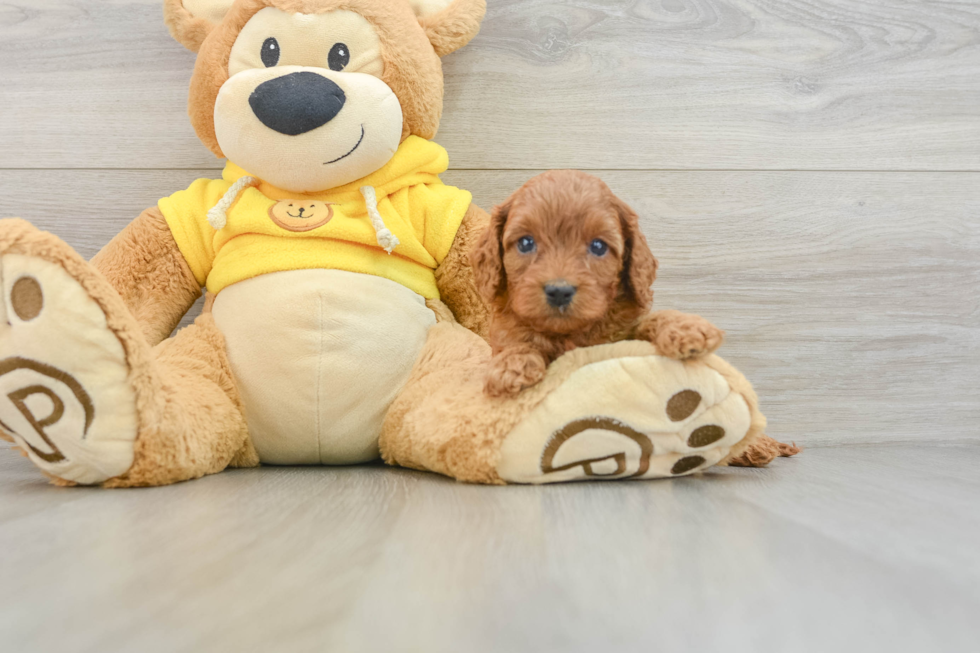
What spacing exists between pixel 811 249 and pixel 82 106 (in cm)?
120

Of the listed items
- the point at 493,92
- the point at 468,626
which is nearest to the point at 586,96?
the point at 493,92

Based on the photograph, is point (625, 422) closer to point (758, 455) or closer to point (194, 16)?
point (758, 455)

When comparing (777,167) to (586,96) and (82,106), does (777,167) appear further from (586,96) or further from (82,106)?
(82,106)

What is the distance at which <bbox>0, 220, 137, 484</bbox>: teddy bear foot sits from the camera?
64 cm

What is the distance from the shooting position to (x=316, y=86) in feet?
2.67

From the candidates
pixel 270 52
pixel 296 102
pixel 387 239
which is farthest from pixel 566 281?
pixel 270 52

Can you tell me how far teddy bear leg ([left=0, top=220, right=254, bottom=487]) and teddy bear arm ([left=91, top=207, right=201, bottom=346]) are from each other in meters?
0.20

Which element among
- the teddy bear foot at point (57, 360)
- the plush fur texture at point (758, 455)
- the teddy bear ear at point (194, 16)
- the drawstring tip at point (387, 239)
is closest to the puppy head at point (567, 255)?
the drawstring tip at point (387, 239)

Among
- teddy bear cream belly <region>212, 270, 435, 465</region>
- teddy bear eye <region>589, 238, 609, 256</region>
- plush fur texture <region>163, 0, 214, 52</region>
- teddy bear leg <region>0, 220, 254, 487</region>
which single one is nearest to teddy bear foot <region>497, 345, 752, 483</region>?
teddy bear eye <region>589, 238, 609, 256</region>

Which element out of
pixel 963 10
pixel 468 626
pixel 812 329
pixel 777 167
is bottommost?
pixel 812 329

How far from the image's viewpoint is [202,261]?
0.95m

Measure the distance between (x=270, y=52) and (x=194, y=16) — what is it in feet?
0.65

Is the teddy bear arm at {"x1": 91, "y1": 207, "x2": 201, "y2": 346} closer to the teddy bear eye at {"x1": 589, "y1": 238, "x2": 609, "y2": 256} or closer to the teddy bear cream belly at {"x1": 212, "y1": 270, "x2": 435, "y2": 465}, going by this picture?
the teddy bear cream belly at {"x1": 212, "y1": 270, "x2": 435, "y2": 465}

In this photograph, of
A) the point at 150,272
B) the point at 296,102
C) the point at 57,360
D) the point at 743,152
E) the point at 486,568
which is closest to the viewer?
the point at 486,568
